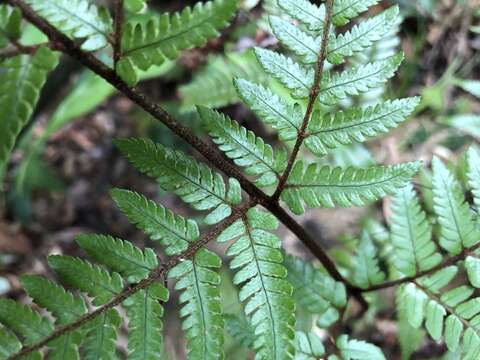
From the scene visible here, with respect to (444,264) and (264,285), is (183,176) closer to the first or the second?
(264,285)

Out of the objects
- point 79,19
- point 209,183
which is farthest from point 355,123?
point 79,19

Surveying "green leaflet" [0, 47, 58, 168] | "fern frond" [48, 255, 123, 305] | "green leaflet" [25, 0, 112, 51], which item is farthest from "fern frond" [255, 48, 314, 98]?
"fern frond" [48, 255, 123, 305]

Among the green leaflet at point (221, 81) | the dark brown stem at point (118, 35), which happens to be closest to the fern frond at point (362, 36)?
the dark brown stem at point (118, 35)

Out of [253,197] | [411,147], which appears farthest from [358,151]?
[253,197]

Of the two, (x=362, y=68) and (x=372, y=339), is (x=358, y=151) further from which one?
(x=362, y=68)

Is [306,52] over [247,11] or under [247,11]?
under

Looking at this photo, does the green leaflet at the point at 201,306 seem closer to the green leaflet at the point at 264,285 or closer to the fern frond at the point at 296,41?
the green leaflet at the point at 264,285

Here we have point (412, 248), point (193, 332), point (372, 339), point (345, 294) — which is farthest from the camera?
point (372, 339)
